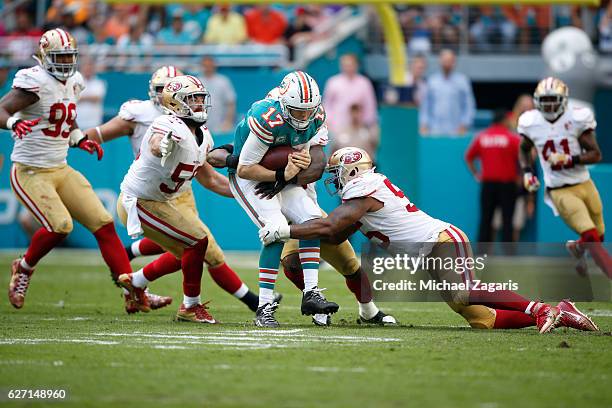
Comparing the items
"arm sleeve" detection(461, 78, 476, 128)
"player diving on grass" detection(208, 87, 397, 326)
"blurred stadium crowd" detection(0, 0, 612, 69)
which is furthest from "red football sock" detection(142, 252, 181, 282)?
"blurred stadium crowd" detection(0, 0, 612, 69)

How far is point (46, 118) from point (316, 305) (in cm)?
276

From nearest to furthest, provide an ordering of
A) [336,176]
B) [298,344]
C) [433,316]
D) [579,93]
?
[298,344]
[336,176]
[433,316]
[579,93]

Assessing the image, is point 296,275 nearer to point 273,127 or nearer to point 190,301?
point 190,301

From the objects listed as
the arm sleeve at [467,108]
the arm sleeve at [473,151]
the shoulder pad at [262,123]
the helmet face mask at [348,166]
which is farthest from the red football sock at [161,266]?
the arm sleeve at [467,108]

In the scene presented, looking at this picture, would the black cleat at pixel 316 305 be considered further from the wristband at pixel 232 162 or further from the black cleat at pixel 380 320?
the wristband at pixel 232 162

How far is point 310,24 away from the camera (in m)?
16.1

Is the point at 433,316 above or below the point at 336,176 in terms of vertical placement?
below

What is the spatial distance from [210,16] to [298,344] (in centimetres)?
1072

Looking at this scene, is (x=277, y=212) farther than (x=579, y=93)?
No

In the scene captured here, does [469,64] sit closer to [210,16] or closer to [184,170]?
[210,16]

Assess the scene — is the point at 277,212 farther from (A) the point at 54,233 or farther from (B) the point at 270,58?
(B) the point at 270,58

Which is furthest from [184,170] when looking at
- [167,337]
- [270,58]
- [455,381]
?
[270,58]

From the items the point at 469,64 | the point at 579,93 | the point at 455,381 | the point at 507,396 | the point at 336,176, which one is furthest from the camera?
the point at 469,64

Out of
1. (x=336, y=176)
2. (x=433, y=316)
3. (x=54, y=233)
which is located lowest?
(x=433, y=316)
